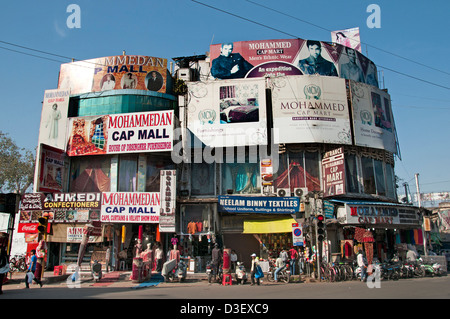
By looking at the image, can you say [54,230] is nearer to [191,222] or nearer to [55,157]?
[55,157]

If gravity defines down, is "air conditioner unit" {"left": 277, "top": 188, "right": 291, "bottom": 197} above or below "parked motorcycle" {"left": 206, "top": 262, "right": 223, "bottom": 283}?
above

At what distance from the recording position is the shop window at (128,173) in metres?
24.8

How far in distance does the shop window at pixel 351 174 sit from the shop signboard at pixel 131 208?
13.3 metres

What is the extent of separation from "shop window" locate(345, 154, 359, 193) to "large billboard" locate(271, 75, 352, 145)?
1.49m

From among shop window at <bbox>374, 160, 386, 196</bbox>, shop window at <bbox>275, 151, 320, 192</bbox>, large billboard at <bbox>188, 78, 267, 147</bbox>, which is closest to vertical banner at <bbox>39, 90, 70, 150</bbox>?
large billboard at <bbox>188, 78, 267, 147</bbox>

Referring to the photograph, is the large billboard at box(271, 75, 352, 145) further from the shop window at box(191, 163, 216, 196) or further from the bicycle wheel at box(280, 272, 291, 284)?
the bicycle wheel at box(280, 272, 291, 284)

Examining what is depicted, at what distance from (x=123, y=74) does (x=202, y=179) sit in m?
9.57

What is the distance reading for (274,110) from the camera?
1005 inches

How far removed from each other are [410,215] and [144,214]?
1813 cm

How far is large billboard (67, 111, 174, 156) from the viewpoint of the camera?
78.7 ft

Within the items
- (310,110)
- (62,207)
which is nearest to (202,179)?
(310,110)

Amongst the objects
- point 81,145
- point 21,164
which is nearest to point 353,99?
point 81,145

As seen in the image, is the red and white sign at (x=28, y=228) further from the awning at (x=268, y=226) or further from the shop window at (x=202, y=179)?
the awning at (x=268, y=226)
